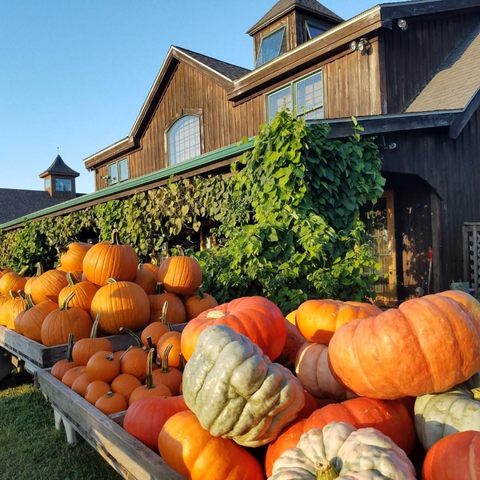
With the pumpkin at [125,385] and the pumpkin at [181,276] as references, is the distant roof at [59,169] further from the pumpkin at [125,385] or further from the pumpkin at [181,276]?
the pumpkin at [125,385]

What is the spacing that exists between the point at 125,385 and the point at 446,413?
1865 millimetres

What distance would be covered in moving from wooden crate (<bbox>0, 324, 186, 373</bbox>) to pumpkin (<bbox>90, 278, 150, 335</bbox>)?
0.12 m

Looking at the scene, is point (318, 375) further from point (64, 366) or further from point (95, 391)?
point (64, 366)

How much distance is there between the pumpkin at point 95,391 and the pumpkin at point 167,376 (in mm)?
314

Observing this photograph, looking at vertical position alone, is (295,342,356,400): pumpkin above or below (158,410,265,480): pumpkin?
above

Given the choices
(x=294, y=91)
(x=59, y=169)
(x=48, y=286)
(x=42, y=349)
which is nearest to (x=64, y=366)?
(x=42, y=349)

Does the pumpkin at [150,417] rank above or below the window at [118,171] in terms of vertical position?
below

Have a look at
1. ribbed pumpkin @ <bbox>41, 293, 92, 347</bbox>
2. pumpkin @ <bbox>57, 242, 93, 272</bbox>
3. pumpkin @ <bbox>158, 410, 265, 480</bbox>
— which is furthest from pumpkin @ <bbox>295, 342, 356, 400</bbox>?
pumpkin @ <bbox>57, 242, 93, 272</bbox>

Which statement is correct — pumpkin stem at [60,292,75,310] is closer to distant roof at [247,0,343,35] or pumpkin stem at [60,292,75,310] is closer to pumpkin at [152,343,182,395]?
pumpkin at [152,343,182,395]

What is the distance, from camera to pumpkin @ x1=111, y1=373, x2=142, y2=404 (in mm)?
2629

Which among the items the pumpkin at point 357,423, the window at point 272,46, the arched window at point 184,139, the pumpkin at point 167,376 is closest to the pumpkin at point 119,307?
the pumpkin at point 167,376

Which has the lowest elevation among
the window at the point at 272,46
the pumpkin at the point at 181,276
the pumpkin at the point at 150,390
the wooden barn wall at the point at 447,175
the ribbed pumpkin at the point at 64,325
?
the pumpkin at the point at 150,390

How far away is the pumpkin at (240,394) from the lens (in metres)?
1.49

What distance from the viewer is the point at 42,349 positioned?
330 centimetres
